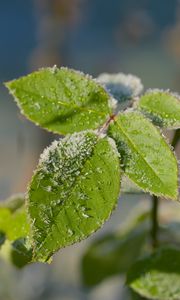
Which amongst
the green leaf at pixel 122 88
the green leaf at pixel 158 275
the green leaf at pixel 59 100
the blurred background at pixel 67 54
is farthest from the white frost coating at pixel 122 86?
the blurred background at pixel 67 54

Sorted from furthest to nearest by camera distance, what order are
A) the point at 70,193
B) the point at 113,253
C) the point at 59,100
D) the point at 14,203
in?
the point at 113,253 < the point at 14,203 < the point at 59,100 < the point at 70,193

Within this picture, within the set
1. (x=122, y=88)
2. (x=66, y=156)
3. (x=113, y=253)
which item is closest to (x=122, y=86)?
(x=122, y=88)

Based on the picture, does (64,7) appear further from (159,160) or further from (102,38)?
(102,38)

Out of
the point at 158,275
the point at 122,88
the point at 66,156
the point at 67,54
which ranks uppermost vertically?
the point at 67,54

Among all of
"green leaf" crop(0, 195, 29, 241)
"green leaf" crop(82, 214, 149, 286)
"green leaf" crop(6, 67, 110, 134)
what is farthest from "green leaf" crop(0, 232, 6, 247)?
"green leaf" crop(82, 214, 149, 286)

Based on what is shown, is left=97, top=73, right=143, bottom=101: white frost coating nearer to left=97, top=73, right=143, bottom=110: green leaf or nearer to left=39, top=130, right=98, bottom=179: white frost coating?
left=97, top=73, right=143, bottom=110: green leaf

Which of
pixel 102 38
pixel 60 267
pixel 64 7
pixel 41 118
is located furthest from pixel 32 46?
pixel 41 118

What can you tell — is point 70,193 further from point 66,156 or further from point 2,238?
point 2,238
